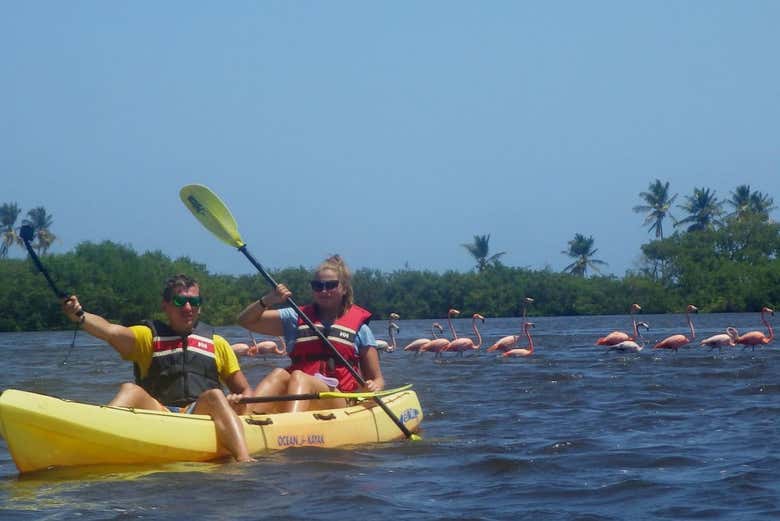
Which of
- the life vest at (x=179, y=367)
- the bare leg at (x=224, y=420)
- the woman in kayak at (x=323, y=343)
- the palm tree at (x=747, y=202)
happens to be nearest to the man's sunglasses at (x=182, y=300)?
the life vest at (x=179, y=367)

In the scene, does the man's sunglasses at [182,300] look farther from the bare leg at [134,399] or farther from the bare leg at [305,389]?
the bare leg at [305,389]

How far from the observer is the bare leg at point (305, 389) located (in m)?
7.06

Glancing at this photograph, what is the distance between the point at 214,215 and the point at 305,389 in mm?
1730

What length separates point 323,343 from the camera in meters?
7.41

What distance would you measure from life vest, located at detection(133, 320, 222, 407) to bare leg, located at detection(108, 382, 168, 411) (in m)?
0.16

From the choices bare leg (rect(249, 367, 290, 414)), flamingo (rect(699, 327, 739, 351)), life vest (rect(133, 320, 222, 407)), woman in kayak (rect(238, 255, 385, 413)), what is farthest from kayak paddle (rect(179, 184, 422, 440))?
flamingo (rect(699, 327, 739, 351))

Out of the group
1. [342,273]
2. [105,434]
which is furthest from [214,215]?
[105,434]

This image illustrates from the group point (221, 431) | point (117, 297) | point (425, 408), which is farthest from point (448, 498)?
point (117, 297)

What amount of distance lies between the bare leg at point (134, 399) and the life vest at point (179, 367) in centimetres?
16

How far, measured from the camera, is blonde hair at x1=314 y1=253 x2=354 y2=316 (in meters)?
7.26

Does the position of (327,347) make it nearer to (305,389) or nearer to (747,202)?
(305,389)

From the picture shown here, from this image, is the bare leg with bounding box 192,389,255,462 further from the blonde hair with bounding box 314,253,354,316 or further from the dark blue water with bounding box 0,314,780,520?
the blonde hair with bounding box 314,253,354,316

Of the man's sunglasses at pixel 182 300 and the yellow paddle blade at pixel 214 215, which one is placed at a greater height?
the yellow paddle blade at pixel 214 215

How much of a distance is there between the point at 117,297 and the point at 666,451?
3821cm
